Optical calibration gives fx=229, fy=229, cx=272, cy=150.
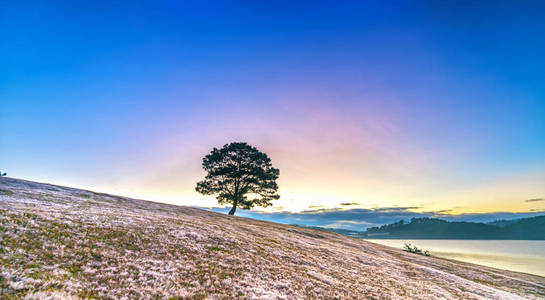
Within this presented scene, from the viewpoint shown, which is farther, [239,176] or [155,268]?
[239,176]

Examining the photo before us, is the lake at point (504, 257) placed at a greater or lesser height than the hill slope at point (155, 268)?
lesser

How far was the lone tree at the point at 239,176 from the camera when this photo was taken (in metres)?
61.6

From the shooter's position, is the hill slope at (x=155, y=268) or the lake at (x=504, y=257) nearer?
the hill slope at (x=155, y=268)

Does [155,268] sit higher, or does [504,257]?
[155,268]

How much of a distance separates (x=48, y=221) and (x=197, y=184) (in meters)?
46.8

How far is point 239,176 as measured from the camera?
62.1 m

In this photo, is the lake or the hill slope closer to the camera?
the hill slope

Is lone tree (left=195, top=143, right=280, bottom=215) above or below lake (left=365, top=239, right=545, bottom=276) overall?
above

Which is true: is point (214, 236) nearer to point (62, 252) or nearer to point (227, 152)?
point (62, 252)

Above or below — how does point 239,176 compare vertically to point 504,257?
above

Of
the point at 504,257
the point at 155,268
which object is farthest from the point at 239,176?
the point at 504,257

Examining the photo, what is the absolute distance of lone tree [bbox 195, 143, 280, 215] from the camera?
6162 cm

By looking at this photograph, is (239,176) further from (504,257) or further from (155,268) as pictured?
(504,257)

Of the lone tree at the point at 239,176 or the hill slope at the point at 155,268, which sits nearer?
the hill slope at the point at 155,268
